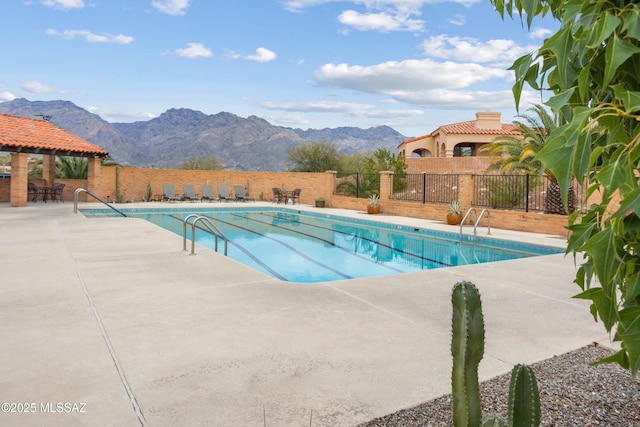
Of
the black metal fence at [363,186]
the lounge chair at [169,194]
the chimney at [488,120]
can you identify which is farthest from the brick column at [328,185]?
the chimney at [488,120]

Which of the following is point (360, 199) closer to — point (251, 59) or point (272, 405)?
point (272, 405)

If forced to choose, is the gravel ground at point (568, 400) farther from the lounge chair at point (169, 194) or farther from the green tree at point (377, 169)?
the lounge chair at point (169, 194)

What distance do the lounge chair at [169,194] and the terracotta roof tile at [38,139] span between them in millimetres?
3529

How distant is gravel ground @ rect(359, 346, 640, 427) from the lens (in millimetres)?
2943

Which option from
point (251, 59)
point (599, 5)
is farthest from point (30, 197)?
point (251, 59)

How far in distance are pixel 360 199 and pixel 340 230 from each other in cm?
652

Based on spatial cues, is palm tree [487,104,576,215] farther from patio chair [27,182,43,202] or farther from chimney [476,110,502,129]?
patio chair [27,182,43,202]

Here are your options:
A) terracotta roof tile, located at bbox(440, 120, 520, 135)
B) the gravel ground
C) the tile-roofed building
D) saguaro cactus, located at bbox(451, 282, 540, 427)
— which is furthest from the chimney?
saguaro cactus, located at bbox(451, 282, 540, 427)

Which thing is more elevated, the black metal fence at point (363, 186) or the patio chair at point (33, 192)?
the black metal fence at point (363, 186)

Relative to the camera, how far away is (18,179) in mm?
20000

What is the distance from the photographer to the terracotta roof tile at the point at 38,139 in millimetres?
19734

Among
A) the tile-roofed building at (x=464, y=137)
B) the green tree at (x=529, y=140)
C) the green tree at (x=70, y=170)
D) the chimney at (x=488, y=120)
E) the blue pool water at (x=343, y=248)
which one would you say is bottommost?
the blue pool water at (x=343, y=248)

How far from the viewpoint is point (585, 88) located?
97cm

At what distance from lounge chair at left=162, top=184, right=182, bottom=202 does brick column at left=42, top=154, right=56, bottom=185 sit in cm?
594
